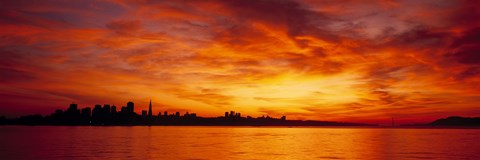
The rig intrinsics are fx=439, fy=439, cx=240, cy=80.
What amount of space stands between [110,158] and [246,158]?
60.8 feet

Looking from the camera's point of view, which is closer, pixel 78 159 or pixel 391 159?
pixel 78 159

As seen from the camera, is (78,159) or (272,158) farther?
(272,158)

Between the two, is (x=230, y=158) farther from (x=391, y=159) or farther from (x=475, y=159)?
(x=475, y=159)

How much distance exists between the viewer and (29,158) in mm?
60594

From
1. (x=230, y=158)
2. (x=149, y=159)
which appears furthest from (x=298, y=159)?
(x=149, y=159)

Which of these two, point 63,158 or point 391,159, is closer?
point 63,158

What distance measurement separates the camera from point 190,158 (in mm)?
60531

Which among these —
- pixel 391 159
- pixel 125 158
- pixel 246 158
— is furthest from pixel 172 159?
pixel 391 159

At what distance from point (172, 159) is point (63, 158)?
14.8 meters

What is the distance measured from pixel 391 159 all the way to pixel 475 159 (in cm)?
1117

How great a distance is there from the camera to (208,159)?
196 ft

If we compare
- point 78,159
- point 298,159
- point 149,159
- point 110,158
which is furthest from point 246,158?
point 78,159

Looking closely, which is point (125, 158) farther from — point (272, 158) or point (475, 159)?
point (475, 159)

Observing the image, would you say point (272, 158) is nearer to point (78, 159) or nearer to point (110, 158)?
point (110, 158)
